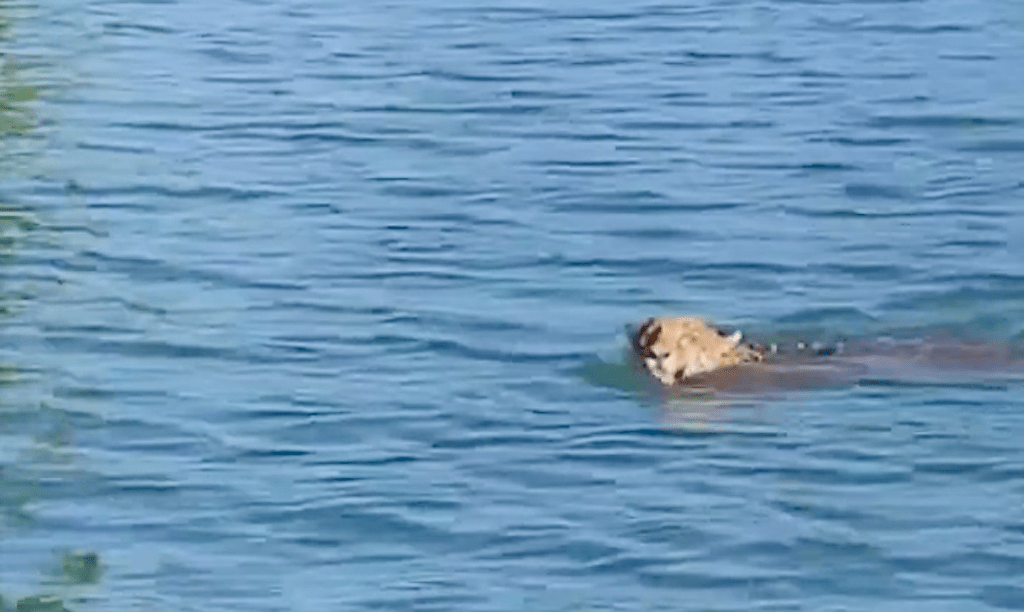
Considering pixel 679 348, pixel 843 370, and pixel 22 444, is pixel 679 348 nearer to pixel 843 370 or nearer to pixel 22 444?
pixel 843 370

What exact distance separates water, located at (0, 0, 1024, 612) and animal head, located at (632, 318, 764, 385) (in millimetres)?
151

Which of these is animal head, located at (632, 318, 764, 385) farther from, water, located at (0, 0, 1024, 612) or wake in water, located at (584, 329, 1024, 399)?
water, located at (0, 0, 1024, 612)

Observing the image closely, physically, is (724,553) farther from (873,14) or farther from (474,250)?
(873,14)

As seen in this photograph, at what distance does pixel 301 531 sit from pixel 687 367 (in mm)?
2596

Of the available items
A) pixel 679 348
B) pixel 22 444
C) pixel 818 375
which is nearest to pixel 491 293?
pixel 679 348

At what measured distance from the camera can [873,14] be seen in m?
21.7

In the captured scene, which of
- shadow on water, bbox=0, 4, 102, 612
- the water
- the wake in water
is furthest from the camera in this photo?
the wake in water

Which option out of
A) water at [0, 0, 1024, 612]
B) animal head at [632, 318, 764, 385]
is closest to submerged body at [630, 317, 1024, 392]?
A: animal head at [632, 318, 764, 385]

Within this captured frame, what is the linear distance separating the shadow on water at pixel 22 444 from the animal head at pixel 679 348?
240cm

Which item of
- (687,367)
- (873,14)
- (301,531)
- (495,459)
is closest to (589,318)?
(687,367)

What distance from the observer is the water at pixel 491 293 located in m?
11.4

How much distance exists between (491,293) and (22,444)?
9.46ft

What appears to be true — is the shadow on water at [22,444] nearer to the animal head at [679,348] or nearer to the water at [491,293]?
the water at [491,293]

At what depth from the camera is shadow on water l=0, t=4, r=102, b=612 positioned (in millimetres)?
11109
